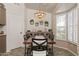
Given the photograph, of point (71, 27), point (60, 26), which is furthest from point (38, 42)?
point (71, 27)

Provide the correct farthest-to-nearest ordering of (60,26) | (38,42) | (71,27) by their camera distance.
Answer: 1. (38,42)
2. (71,27)
3. (60,26)

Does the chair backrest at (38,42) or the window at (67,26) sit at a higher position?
the window at (67,26)

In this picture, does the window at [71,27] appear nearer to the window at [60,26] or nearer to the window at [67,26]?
the window at [67,26]

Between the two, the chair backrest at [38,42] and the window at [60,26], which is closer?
the window at [60,26]

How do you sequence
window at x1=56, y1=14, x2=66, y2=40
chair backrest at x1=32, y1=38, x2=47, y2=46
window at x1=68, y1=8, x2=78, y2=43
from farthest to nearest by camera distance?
chair backrest at x1=32, y1=38, x2=47, y2=46 < window at x1=68, y1=8, x2=78, y2=43 < window at x1=56, y1=14, x2=66, y2=40

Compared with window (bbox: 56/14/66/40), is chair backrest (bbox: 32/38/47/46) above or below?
below

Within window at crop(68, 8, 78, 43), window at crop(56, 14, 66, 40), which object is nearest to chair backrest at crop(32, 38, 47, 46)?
window at crop(56, 14, 66, 40)

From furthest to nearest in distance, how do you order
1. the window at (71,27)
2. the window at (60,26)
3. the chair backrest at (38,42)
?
the chair backrest at (38,42), the window at (71,27), the window at (60,26)

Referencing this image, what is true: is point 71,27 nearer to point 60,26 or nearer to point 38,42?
point 60,26

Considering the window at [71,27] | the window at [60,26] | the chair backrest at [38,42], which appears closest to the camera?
the window at [60,26]

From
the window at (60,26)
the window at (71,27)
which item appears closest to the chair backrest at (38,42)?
the window at (60,26)

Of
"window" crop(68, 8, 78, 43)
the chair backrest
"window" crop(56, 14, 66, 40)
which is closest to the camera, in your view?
"window" crop(56, 14, 66, 40)

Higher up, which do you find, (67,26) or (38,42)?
(67,26)

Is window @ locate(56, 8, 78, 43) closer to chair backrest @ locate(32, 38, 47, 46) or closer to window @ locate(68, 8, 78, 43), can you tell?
window @ locate(68, 8, 78, 43)
